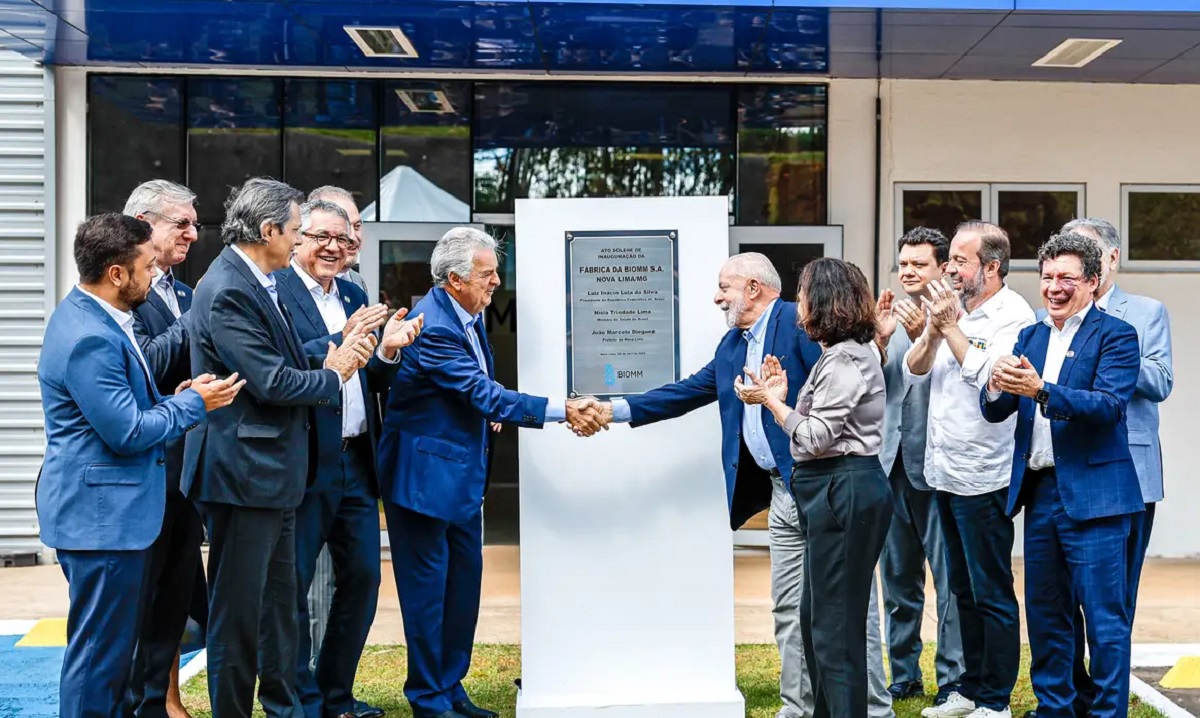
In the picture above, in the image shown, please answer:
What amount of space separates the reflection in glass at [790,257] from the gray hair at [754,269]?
13.4ft

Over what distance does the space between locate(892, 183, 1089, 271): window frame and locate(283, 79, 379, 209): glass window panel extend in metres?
3.78

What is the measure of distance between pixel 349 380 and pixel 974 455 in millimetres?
2631

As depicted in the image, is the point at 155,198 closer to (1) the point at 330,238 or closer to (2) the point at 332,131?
(1) the point at 330,238

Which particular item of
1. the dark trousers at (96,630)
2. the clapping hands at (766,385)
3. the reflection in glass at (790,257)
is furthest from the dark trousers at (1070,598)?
the reflection in glass at (790,257)

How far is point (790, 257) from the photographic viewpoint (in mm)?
9359

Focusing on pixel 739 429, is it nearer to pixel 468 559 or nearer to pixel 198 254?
pixel 468 559

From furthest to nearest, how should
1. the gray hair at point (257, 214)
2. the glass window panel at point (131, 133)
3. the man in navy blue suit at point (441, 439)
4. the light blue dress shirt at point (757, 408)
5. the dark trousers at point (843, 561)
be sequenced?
the glass window panel at point (131, 133), the man in navy blue suit at point (441, 439), the light blue dress shirt at point (757, 408), the gray hair at point (257, 214), the dark trousers at point (843, 561)

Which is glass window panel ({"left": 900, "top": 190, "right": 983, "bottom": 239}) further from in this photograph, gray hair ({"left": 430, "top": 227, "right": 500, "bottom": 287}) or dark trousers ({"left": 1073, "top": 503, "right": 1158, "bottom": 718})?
gray hair ({"left": 430, "top": 227, "right": 500, "bottom": 287})

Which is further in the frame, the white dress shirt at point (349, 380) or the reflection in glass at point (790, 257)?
the reflection in glass at point (790, 257)

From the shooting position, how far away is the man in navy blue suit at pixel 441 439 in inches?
210

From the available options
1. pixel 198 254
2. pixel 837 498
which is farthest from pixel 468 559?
pixel 198 254

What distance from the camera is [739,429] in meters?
5.23

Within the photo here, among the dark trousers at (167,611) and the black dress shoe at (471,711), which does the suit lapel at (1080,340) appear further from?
the dark trousers at (167,611)

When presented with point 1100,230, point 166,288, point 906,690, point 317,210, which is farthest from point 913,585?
point 166,288
